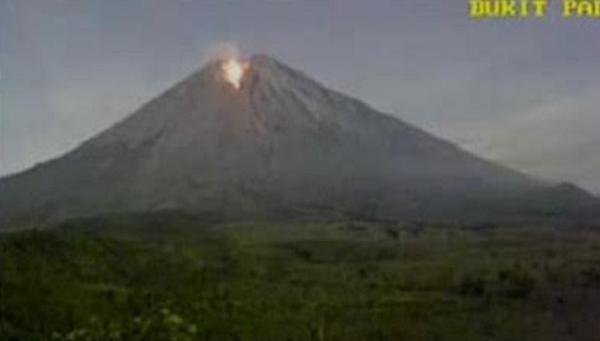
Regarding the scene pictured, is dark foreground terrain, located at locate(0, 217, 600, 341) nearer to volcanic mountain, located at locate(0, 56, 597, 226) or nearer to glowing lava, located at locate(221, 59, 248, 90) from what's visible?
volcanic mountain, located at locate(0, 56, 597, 226)

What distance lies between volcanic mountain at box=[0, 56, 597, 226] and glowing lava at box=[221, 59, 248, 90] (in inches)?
24.3

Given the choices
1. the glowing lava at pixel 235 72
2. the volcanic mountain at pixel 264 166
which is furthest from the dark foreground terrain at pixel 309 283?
the glowing lava at pixel 235 72

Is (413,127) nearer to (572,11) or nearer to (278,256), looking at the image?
(278,256)

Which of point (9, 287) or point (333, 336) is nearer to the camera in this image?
point (9, 287)

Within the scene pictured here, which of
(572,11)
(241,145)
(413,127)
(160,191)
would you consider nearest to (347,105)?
(413,127)

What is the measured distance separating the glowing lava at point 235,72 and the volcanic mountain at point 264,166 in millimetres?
617

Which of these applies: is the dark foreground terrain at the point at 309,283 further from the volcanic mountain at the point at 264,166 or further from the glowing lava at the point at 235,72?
the glowing lava at the point at 235,72

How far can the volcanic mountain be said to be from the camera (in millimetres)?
84375

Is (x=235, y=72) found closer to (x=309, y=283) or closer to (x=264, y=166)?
(x=264, y=166)

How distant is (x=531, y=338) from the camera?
34969mm

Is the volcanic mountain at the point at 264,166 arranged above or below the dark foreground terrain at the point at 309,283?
above

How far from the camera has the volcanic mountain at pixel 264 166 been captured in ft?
277

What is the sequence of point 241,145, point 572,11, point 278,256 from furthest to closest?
point 241,145 < point 278,256 < point 572,11

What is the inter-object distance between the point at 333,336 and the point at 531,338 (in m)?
5.98
